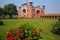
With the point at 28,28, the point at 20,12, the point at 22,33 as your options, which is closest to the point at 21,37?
the point at 22,33

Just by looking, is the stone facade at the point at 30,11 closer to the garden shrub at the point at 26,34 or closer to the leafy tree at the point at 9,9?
the leafy tree at the point at 9,9

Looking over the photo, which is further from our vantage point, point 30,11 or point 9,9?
point 30,11

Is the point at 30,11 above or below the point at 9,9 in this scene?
below

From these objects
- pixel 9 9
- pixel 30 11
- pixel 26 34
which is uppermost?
pixel 26 34

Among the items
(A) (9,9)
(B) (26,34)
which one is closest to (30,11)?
(A) (9,9)

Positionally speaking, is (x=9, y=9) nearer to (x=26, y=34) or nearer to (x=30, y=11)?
(x=30, y=11)

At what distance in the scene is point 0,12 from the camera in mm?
47125

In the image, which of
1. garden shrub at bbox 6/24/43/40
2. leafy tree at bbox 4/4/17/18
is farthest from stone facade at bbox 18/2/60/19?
garden shrub at bbox 6/24/43/40

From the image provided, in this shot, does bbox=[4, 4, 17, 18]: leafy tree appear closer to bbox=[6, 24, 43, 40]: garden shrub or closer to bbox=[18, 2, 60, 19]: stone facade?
bbox=[18, 2, 60, 19]: stone facade

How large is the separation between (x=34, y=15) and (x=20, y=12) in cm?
476

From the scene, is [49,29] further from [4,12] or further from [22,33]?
[4,12]

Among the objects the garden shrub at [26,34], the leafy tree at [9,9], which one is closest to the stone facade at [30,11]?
the leafy tree at [9,9]

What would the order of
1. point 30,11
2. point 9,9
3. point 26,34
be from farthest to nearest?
point 30,11
point 9,9
point 26,34

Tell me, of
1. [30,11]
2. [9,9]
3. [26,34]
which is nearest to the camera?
[26,34]
